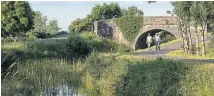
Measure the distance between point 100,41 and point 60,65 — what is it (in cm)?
1412

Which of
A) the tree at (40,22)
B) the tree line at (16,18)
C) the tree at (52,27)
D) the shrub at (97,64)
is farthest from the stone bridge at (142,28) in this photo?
the shrub at (97,64)

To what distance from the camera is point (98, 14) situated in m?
66.7

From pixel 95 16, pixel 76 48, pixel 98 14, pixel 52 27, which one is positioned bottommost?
pixel 76 48

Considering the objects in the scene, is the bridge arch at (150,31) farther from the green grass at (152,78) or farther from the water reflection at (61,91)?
the green grass at (152,78)

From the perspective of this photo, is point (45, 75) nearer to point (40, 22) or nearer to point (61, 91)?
point (61, 91)

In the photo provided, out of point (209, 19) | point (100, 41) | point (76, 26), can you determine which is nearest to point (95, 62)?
point (209, 19)

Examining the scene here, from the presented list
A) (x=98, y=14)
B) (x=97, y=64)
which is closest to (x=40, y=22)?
(x=98, y=14)

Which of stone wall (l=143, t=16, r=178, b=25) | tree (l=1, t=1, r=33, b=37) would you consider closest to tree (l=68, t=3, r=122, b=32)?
stone wall (l=143, t=16, r=178, b=25)

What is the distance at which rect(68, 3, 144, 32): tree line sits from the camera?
205 feet

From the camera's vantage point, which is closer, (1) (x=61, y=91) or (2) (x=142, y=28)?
(1) (x=61, y=91)

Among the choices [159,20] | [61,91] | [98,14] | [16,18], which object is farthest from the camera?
[98,14]

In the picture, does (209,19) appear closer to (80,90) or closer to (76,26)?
(80,90)

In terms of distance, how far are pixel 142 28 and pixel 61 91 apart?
27.9m

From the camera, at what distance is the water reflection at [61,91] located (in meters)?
17.4
